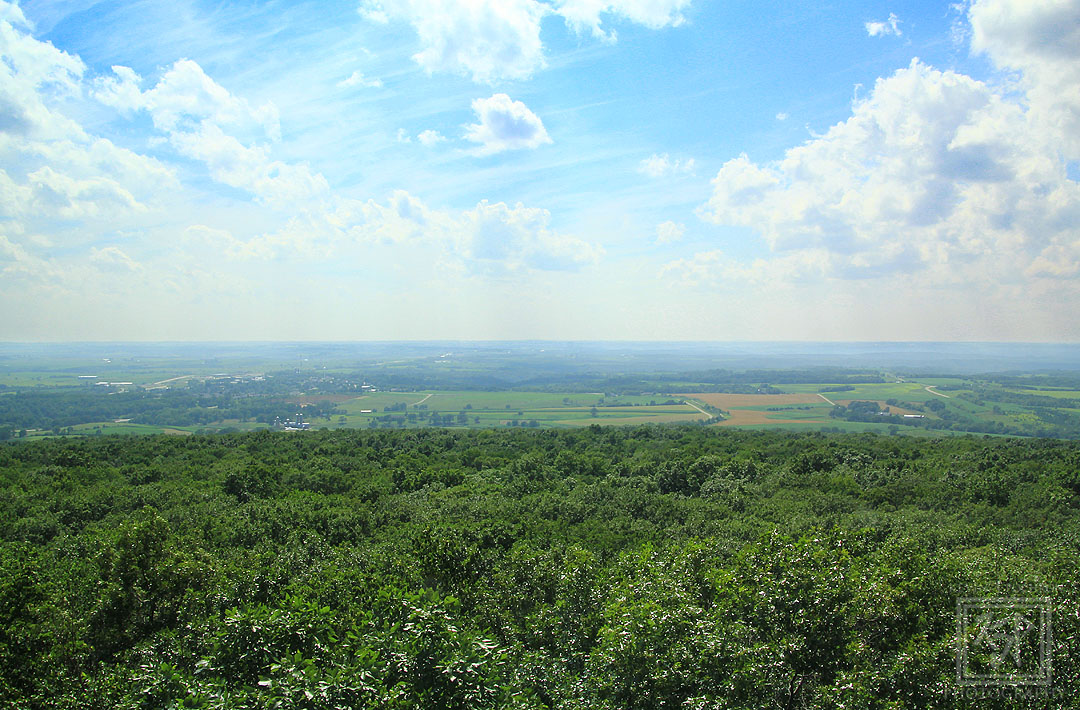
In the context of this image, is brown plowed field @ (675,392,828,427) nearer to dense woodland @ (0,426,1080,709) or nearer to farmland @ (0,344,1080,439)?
farmland @ (0,344,1080,439)

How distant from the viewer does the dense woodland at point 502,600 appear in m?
9.39

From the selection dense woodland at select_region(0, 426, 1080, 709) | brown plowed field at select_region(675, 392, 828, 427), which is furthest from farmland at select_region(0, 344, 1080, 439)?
dense woodland at select_region(0, 426, 1080, 709)

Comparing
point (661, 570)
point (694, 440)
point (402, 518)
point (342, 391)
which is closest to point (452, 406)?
point (342, 391)

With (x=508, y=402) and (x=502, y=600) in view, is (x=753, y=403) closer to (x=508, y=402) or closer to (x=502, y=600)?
(x=508, y=402)

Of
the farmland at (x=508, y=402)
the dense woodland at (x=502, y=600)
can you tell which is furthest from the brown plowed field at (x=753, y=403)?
the dense woodland at (x=502, y=600)

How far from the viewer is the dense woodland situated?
370 inches

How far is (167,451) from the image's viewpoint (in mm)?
49094

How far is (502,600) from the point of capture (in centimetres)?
1564

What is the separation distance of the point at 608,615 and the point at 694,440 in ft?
175

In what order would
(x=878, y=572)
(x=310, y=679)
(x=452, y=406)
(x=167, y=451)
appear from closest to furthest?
(x=310, y=679) → (x=878, y=572) → (x=167, y=451) → (x=452, y=406)

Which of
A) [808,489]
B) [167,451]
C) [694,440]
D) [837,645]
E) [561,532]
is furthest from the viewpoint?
[694,440]

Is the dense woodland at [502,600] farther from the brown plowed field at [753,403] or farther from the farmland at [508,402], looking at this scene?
the brown plowed field at [753,403]

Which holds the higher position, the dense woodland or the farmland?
the dense woodland

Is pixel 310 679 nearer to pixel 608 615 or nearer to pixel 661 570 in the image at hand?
pixel 608 615
